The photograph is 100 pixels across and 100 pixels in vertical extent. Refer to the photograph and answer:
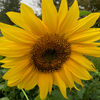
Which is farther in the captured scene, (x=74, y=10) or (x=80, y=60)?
(x=80, y=60)

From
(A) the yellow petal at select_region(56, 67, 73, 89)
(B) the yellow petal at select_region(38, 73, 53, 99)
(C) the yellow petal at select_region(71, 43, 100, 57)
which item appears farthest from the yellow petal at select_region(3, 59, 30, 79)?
(C) the yellow petal at select_region(71, 43, 100, 57)

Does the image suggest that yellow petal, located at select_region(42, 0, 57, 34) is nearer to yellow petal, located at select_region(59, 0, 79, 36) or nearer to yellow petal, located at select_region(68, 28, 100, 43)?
yellow petal, located at select_region(59, 0, 79, 36)

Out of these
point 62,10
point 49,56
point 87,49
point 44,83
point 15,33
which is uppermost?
point 62,10

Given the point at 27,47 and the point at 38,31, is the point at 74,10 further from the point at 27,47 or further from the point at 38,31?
the point at 27,47

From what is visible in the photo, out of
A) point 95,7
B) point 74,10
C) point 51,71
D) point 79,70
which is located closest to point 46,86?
point 51,71

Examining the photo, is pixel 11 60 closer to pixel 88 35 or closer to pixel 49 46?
pixel 49 46

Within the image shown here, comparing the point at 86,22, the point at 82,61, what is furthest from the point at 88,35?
the point at 82,61
